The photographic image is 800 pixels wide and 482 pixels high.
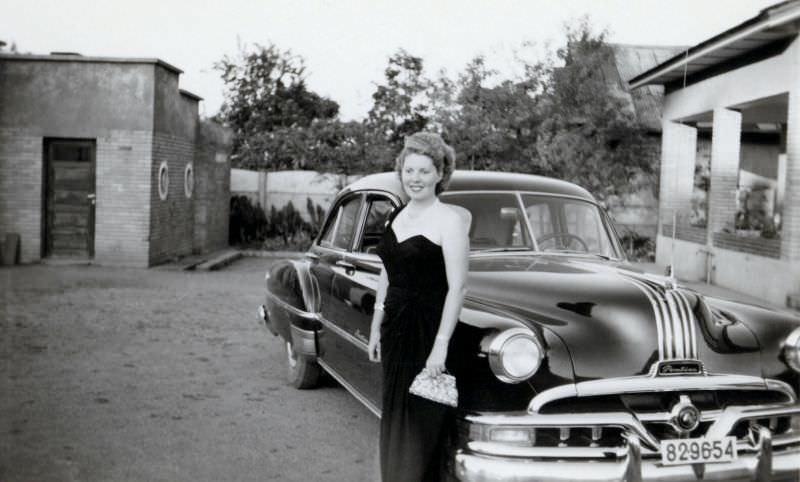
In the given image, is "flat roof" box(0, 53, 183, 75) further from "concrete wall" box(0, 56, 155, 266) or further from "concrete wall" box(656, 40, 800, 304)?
"concrete wall" box(656, 40, 800, 304)

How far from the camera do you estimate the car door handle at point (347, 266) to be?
4.85m

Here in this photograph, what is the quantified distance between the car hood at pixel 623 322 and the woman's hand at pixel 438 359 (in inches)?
17.4

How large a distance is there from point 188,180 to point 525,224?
13.3 meters

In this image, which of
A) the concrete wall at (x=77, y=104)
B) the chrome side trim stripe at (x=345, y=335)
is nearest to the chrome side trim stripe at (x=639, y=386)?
the chrome side trim stripe at (x=345, y=335)

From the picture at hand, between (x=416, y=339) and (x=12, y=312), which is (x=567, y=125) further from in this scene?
(x=416, y=339)

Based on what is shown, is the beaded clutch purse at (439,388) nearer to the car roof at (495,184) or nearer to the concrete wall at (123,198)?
the car roof at (495,184)

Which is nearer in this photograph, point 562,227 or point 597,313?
point 597,313

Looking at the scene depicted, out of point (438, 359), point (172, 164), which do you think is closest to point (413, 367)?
point (438, 359)

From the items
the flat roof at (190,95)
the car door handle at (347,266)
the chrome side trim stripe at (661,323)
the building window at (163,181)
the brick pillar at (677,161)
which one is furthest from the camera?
the flat roof at (190,95)

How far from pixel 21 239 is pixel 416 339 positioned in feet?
42.5

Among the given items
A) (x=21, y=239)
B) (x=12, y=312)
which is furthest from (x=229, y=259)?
(x=12, y=312)

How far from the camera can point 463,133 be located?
17141 millimetres

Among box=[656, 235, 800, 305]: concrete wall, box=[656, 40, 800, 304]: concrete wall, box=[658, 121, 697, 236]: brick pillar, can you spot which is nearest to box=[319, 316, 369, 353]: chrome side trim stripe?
box=[656, 40, 800, 304]: concrete wall

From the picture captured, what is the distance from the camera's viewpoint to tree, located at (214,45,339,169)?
23.5 meters
